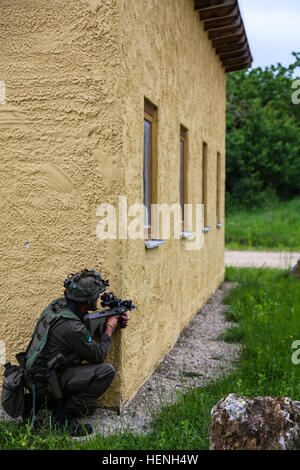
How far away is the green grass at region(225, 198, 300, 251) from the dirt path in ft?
3.48

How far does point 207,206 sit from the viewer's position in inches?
375

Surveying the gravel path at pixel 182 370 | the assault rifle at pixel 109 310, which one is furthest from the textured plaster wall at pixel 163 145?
the assault rifle at pixel 109 310

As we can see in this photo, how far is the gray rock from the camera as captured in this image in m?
3.01

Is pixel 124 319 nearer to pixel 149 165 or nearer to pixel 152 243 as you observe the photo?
pixel 152 243

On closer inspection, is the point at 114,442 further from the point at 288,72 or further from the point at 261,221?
the point at 288,72

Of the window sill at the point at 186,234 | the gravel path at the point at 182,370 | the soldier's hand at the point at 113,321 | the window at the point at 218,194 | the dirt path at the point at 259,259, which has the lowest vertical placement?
the gravel path at the point at 182,370

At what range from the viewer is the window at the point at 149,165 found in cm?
531

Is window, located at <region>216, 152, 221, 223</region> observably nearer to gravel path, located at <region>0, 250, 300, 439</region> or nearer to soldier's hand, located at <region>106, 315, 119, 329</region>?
gravel path, located at <region>0, 250, 300, 439</region>

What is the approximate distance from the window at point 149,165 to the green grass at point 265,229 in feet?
44.7

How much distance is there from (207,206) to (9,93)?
556 centimetres

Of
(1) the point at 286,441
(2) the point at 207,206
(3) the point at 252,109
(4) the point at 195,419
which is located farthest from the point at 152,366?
(3) the point at 252,109

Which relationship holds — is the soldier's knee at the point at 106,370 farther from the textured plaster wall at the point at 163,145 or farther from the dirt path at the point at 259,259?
the dirt path at the point at 259,259

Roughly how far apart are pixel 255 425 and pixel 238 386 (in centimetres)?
162

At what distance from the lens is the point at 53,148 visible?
4387mm
